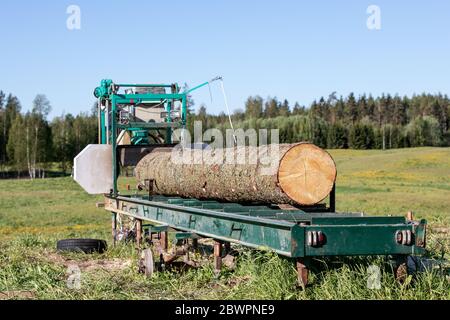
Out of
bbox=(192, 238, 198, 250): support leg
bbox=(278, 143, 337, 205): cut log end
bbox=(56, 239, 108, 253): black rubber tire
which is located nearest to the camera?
bbox=(278, 143, 337, 205): cut log end

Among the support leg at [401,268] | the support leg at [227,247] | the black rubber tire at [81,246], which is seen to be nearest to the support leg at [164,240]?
the support leg at [227,247]

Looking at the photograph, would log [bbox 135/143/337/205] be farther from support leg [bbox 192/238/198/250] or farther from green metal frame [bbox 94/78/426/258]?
support leg [bbox 192/238/198/250]

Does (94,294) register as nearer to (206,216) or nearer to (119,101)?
(206,216)

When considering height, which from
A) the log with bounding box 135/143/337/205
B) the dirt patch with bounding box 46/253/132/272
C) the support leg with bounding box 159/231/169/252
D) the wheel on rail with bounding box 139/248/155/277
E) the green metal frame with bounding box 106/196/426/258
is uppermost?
the log with bounding box 135/143/337/205

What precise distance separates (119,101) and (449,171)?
53.7 meters

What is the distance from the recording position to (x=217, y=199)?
36.5 ft

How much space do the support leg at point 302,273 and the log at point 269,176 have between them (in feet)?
7.19

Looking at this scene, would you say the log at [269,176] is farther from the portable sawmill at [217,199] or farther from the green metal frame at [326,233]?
the green metal frame at [326,233]

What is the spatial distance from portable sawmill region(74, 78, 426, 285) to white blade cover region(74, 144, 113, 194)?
2 cm

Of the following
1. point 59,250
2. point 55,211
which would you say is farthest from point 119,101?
point 55,211

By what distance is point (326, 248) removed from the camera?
6828 mm

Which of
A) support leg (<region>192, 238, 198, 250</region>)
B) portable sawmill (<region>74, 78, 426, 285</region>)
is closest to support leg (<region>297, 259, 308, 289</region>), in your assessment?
portable sawmill (<region>74, 78, 426, 285</region>)

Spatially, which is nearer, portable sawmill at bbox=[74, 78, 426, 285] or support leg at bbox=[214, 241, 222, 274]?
portable sawmill at bbox=[74, 78, 426, 285]

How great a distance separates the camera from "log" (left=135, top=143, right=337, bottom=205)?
909 cm
